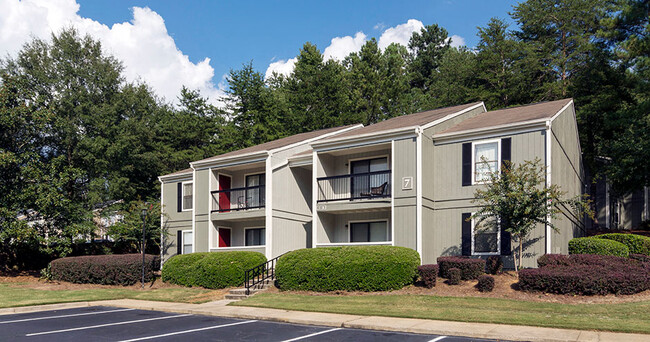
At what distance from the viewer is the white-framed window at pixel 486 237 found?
1889 centimetres

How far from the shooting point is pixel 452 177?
20422mm

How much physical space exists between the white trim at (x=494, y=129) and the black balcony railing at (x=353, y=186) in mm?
2710

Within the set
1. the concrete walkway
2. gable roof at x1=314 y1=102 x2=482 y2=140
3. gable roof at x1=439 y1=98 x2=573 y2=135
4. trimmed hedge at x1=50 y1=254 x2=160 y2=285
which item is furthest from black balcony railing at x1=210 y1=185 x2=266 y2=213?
gable roof at x1=439 y1=98 x2=573 y2=135

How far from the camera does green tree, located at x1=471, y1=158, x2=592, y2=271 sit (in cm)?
1686

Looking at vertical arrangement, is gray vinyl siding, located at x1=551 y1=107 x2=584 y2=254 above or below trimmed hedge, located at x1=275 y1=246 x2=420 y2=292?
above

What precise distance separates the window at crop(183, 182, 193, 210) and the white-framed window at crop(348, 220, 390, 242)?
971 centimetres

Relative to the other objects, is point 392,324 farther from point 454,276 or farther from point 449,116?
point 449,116

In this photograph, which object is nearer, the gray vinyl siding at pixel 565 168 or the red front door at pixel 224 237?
the gray vinyl siding at pixel 565 168

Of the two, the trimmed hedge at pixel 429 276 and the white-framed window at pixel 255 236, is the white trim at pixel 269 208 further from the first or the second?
the trimmed hedge at pixel 429 276

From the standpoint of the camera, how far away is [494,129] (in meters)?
19.4

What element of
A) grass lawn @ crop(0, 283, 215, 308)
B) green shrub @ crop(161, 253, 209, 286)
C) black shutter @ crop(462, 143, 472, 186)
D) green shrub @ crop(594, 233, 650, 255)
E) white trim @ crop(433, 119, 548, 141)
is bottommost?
grass lawn @ crop(0, 283, 215, 308)

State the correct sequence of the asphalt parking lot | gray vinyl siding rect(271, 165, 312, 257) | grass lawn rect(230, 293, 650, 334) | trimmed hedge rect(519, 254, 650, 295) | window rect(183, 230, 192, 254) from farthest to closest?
window rect(183, 230, 192, 254), gray vinyl siding rect(271, 165, 312, 257), trimmed hedge rect(519, 254, 650, 295), grass lawn rect(230, 293, 650, 334), the asphalt parking lot

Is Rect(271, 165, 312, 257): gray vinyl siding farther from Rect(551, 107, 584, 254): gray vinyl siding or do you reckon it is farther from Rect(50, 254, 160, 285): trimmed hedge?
Rect(551, 107, 584, 254): gray vinyl siding

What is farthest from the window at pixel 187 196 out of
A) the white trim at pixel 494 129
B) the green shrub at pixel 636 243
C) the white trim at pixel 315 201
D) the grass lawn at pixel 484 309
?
the green shrub at pixel 636 243
